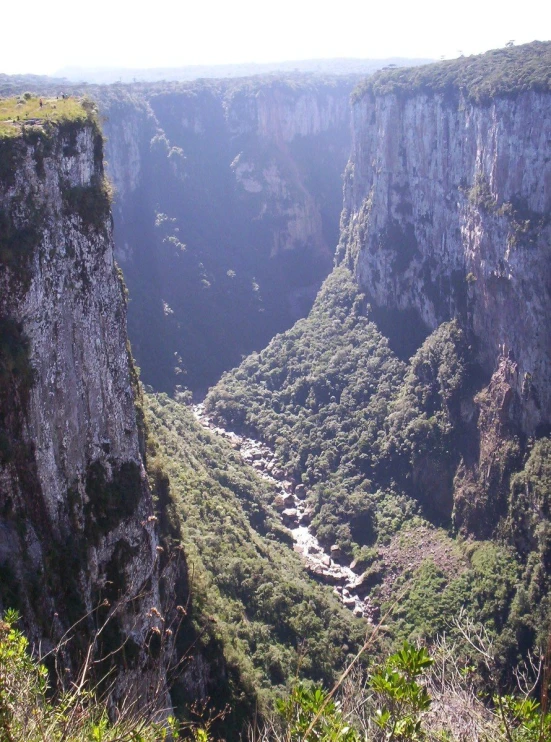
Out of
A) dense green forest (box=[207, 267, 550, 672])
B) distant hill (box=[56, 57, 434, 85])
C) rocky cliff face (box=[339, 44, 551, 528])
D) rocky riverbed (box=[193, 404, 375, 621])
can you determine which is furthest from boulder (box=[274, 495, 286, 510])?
distant hill (box=[56, 57, 434, 85])

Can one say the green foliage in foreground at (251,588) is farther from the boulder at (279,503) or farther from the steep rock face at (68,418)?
the steep rock face at (68,418)

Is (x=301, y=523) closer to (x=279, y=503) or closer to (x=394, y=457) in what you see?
(x=279, y=503)

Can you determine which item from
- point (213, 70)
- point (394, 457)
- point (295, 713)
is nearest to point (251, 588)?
point (394, 457)

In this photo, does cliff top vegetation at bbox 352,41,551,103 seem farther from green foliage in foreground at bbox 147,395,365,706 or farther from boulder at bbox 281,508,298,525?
green foliage in foreground at bbox 147,395,365,706

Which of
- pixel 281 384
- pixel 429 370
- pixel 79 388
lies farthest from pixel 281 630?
pixel 281 384

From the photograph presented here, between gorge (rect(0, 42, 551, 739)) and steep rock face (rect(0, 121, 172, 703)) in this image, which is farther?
gorge (rect(0, 42, 551, 739))

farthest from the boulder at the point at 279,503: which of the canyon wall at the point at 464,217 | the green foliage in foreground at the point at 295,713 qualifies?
the green foliage in foreground at the point at 295,713
